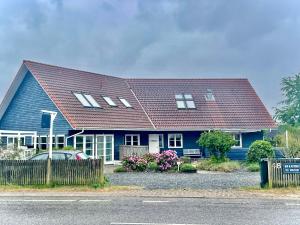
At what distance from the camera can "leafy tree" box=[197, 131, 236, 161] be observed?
89.0ft

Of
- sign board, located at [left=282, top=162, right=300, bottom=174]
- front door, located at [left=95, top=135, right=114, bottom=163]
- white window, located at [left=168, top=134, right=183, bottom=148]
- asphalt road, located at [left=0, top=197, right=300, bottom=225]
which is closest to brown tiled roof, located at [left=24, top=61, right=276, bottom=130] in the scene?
front door, located at [left=95, top=135, right=114, bottom=163]

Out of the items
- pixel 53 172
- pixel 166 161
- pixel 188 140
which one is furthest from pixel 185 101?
pixel 53 172

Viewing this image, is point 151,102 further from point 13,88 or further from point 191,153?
point 13,88

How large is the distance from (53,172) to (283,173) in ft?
30.9

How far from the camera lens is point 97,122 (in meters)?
29.1

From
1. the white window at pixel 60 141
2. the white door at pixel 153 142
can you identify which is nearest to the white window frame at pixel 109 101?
the white door at pixel 153 142

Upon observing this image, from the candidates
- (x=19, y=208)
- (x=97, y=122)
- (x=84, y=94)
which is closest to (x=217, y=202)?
(x=19, y=208)

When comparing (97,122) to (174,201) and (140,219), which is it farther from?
(140,219)

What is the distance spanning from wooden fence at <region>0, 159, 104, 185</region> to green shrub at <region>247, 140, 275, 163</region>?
44.6ft

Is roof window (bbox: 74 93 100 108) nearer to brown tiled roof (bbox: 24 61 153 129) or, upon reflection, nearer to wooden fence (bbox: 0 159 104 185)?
brown tiled roof (bbox: 24 61 153 129)

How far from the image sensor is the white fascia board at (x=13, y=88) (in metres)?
30.8

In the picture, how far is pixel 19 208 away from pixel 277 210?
24.1 feet

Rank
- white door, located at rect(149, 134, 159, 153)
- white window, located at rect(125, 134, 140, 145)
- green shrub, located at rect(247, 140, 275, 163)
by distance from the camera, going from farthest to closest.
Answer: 1. white door, located at rect(149, 134, 159, 153)
2. white window, located at rect(125, 134, 140, 145)
3. green shrub, located at rect(247, 140, 275, 163)

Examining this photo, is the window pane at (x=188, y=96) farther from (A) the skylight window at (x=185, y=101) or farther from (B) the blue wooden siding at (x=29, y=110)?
(B) the blue wooden siding at (x=29, y=110)
